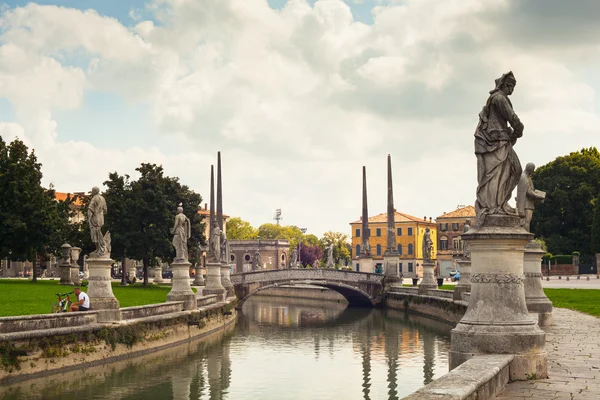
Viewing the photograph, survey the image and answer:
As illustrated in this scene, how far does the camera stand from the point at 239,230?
457 feet

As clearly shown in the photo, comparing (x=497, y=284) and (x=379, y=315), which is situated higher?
(x=497, y=284)

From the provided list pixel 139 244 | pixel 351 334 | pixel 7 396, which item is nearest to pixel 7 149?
pixel 139 244

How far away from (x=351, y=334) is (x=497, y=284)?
24748 millimetres

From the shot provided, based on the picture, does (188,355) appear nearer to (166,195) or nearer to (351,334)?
(351,334)

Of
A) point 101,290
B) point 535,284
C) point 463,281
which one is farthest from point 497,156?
point 463,281

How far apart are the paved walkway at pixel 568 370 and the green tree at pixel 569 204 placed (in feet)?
173

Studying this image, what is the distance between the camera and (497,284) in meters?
10.1

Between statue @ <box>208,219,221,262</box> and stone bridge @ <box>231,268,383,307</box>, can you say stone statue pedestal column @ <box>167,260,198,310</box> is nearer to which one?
statue @ <box>208,219,221,262</box>

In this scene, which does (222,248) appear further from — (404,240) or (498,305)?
(404,240)

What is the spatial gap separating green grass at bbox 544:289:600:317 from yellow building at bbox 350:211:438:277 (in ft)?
235

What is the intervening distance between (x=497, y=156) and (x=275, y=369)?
14.0 m

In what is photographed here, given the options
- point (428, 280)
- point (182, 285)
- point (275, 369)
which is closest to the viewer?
point (275, 369)

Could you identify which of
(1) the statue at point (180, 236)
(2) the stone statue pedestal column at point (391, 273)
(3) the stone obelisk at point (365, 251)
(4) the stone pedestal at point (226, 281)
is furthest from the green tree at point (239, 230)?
(1) the statue at point (180, 236)

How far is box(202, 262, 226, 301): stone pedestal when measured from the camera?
3641 centimetres
